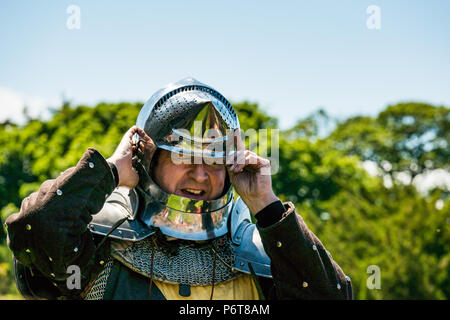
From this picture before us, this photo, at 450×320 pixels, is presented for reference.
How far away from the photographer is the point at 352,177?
26.2m

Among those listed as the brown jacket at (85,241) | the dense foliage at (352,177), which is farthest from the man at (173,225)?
the dense foliage at (352,177)

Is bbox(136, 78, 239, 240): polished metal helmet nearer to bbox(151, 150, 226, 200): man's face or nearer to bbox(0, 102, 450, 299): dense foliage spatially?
bbox(151, 150, 226, 200): man's face

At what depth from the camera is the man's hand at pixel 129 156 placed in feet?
9.46

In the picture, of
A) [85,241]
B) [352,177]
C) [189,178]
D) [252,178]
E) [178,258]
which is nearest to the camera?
[85,241]

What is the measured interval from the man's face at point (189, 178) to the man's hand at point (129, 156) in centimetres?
12

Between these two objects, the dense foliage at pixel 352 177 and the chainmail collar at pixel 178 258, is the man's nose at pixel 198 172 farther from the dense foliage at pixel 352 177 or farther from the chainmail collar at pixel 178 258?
the dense foliage at pixel 352 177

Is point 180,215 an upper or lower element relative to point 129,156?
lower

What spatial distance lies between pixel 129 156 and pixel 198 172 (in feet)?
1.44

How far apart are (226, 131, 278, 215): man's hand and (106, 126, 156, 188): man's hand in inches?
21.2

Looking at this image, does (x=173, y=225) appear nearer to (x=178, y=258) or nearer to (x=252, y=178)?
(x=178, y=258)

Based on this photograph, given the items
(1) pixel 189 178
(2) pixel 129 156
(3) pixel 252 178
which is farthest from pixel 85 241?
(3) pixel 252 178

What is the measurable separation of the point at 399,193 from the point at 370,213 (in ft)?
3.45
